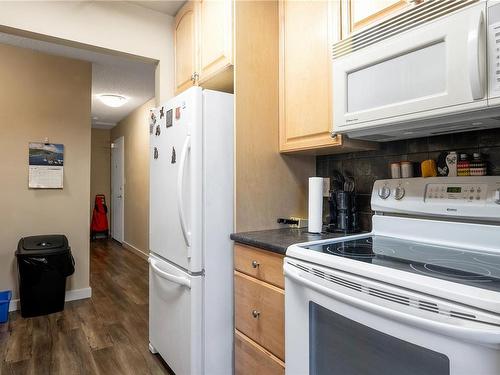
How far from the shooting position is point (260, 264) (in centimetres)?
147

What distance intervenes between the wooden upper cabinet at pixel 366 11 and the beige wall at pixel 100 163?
19.7ft

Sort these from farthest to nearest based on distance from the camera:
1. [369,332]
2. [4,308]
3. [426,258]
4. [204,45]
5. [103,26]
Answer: [4,308], [103,26], [204,45], [426,258], [369,332]

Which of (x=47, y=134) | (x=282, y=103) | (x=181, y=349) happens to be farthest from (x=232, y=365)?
(x=47, y=134)

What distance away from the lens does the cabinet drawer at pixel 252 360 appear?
139 cm

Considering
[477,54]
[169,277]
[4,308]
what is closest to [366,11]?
[477,54]

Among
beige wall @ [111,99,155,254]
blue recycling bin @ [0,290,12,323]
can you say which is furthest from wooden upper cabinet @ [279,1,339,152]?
beige wall @ [111,99,155,254]

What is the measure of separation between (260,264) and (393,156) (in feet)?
2.78

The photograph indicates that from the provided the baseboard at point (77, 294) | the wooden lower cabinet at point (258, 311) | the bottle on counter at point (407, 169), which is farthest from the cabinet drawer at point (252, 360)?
the baseboard at point (77, 294)

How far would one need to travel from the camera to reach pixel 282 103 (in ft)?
5.95

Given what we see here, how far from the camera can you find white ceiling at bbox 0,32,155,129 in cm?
284

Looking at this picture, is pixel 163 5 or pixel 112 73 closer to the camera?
pixel 163 5

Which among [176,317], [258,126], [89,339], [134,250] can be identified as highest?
[258,126]

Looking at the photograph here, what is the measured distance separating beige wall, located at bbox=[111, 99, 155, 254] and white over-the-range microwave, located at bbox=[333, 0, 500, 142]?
366cm

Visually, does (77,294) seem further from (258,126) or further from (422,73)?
(422,73)
